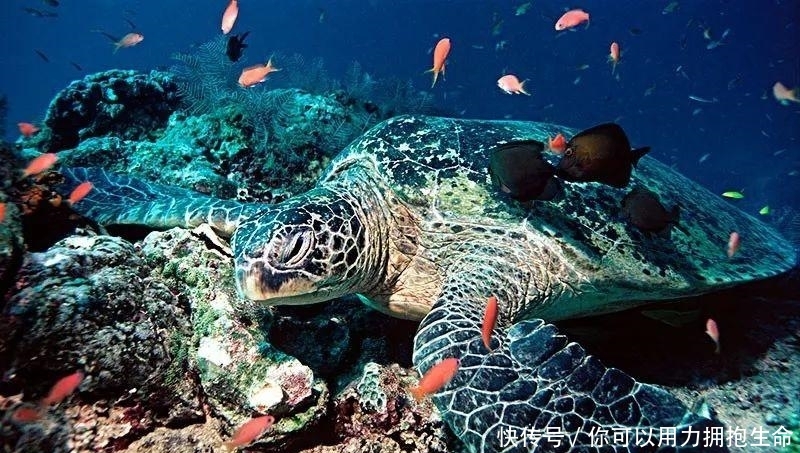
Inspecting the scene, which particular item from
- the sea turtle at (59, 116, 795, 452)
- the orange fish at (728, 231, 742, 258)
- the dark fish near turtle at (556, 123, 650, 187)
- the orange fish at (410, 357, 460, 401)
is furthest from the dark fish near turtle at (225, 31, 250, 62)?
the orange fish at (728, 231, 742, 258)

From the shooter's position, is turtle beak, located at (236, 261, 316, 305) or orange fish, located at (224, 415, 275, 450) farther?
turtle beak, located at (236, 261, 316, 305)

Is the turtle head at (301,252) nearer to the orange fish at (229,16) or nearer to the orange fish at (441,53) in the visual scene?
the orange fish at (441,53)

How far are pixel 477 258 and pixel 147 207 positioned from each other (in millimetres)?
2612

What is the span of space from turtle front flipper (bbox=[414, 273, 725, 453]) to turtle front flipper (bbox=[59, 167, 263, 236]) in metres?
1.85

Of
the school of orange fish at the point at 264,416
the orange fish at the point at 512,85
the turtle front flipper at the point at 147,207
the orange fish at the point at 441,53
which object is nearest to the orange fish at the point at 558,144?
the school of orange fish at the point at 264,416

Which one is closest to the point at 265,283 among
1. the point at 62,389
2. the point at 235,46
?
the point at 62,389

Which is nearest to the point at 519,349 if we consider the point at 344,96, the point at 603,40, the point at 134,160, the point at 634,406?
the point at 634,406

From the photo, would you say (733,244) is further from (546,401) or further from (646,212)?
(546,401)

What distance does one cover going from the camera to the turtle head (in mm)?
2164

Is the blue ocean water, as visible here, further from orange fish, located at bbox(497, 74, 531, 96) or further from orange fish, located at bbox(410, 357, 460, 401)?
orange fish, located at bbox(410, 357, 460, 401)

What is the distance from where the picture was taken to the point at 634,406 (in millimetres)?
1625

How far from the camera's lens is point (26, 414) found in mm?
1485

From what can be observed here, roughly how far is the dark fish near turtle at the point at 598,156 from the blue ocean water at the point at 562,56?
22.3 metres

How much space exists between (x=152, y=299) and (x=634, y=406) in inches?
89.9
